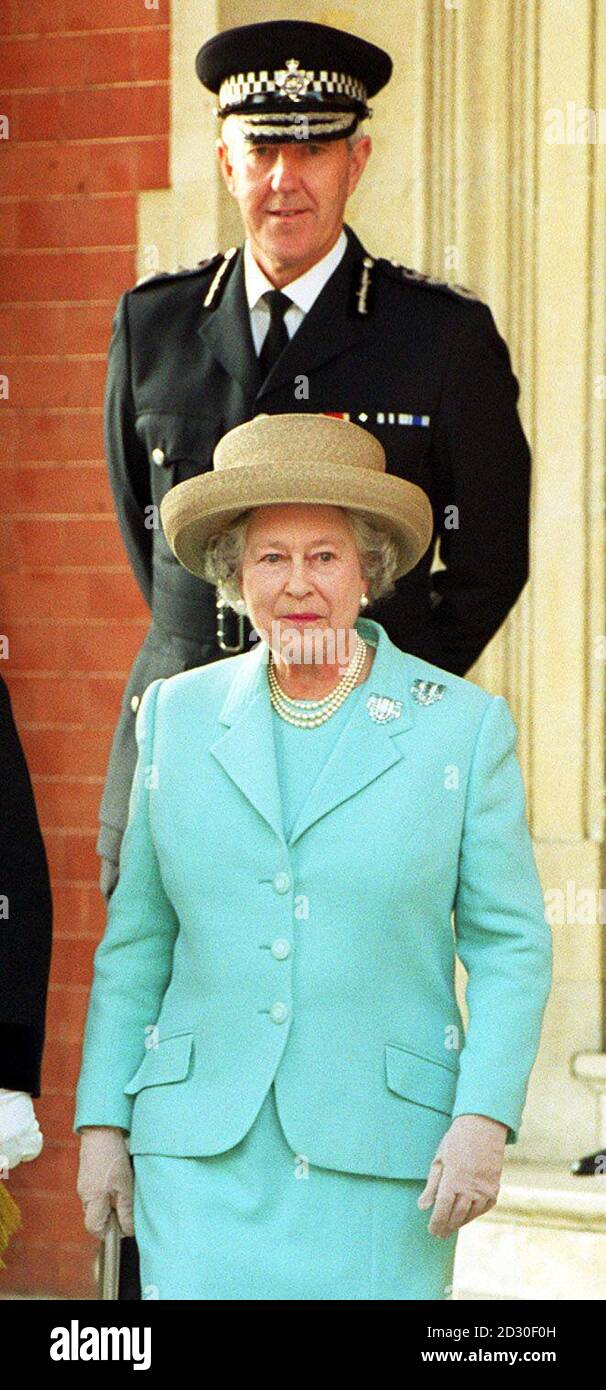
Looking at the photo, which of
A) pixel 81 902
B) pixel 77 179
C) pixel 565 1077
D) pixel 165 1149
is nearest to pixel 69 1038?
pixel 81 902

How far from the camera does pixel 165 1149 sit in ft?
9.85

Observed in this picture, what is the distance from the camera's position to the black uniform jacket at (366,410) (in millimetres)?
3840

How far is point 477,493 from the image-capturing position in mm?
3891

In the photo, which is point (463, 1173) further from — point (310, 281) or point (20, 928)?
point (310, 281)

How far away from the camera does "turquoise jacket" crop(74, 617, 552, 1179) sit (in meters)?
2.97

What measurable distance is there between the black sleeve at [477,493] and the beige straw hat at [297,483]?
26.2 inches

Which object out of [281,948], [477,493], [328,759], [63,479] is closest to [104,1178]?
[281,948]

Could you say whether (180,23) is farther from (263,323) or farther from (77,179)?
(263,323)

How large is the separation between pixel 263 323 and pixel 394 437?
0.94ft

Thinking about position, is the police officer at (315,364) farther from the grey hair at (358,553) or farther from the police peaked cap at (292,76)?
the grey hair at (358,553)

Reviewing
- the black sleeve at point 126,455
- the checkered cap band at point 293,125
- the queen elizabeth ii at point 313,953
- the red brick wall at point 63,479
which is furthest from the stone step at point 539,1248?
the checkered cap band at point 293,125

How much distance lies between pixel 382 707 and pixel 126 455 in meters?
1.14
